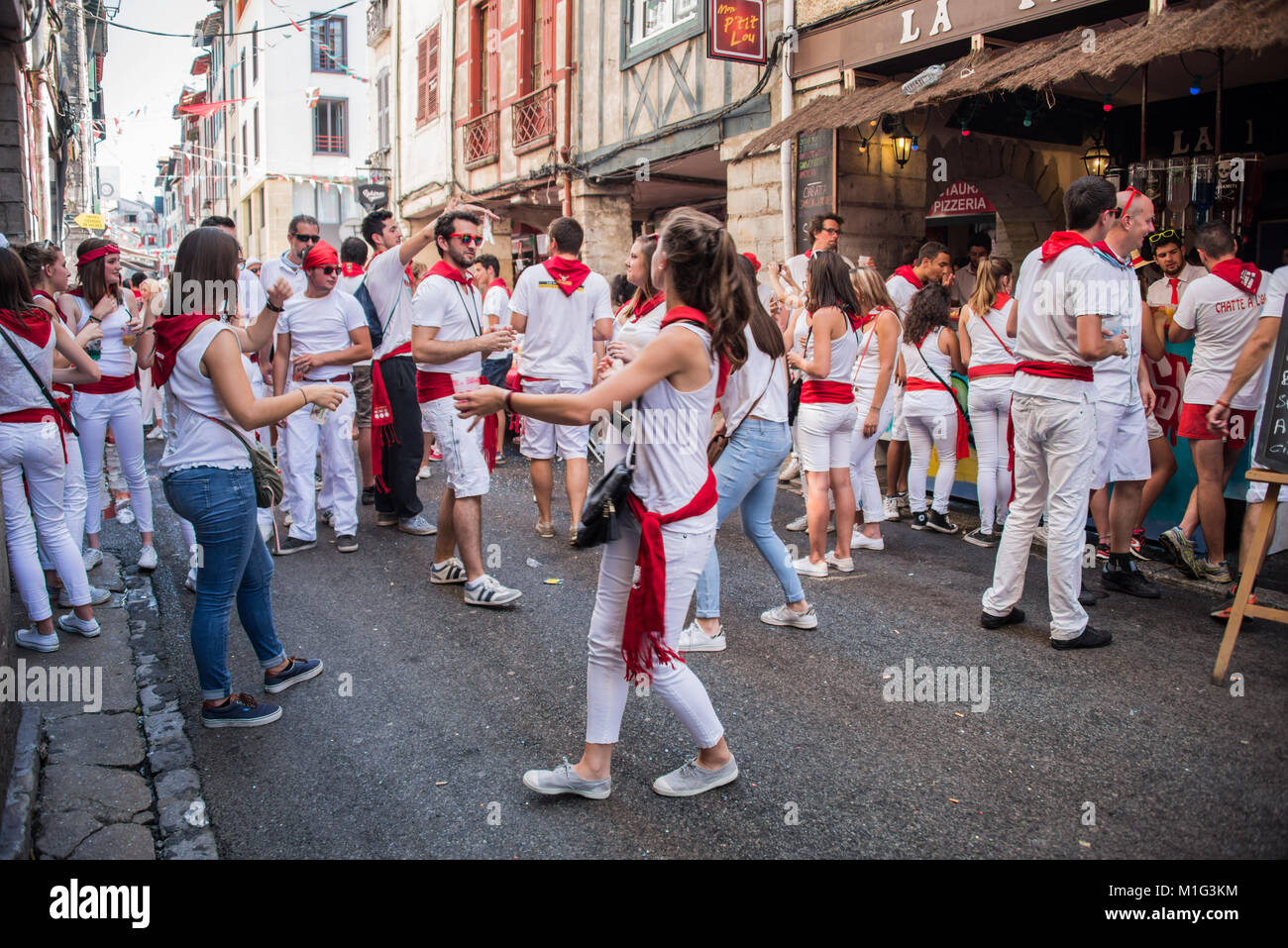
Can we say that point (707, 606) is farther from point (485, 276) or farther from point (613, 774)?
point (485, 276)

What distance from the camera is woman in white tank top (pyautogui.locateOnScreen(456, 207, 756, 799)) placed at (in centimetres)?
292

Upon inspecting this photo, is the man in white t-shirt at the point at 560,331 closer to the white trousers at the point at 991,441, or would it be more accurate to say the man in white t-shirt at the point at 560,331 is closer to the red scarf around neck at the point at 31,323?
the white trousers at the point at 991,441

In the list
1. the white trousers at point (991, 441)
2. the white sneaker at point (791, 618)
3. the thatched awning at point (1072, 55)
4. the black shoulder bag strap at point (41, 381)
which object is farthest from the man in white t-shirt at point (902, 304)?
the black shoulder bag strap at point (41, 381)

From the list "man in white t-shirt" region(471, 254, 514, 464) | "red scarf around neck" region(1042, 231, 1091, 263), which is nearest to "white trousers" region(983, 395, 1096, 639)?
"red scarf around neck" region(1042, 231, 1091, 263)

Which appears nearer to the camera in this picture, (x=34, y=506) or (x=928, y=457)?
(x=34, y=506)

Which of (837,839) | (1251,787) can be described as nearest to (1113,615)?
(1251,787)

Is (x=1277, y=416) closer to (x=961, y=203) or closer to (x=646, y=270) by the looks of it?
(x=646, y=270)

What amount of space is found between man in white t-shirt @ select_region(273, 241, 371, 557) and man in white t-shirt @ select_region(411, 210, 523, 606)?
0.82m

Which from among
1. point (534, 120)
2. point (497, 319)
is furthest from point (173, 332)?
point (534, 120)

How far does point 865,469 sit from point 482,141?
13.6 m

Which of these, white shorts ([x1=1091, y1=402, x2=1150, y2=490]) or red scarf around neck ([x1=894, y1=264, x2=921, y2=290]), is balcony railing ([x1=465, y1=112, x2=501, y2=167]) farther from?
white shorts ([x1=1091, y1=402, x2=1150, y2=490])

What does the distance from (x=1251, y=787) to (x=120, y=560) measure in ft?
20.4

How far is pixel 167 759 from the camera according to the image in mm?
3641
